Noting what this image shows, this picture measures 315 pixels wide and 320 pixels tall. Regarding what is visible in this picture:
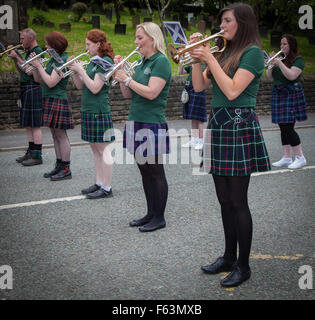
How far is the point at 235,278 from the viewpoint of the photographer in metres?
3.36

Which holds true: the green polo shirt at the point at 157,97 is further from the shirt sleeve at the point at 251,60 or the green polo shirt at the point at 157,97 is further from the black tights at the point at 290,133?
the black tights at the point at 290,133

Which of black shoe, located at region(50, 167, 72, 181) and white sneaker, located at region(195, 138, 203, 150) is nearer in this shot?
black shoe, located at region(50, 167, 72, 181)

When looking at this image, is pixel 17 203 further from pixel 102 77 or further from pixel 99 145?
pixel 102 77

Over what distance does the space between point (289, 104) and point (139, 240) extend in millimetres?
3994

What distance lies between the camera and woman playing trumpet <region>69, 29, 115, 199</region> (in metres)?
5.34

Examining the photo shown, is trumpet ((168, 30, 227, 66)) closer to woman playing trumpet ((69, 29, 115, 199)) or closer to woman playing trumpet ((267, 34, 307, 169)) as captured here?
woman playing trumpet ((69, 29, 115, 199))

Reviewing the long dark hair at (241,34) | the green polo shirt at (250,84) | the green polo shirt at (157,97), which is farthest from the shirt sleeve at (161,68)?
the long dark hair at (241,34)

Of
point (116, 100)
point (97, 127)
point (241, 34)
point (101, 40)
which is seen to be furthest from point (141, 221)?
point (116, 100)

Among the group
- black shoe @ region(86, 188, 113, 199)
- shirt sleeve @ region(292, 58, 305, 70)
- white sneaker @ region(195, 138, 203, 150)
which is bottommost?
black shoe @ region(86, 188, 113, 199)

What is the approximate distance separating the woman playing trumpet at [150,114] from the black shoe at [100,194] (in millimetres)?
1078

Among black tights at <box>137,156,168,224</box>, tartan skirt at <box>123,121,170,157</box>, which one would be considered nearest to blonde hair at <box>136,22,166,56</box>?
tartan skirt at <box>123,121,170,157</box>

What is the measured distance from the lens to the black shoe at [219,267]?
11.7ft

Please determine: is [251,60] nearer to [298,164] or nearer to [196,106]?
[298,164]

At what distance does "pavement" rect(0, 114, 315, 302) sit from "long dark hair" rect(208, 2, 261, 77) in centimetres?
166
